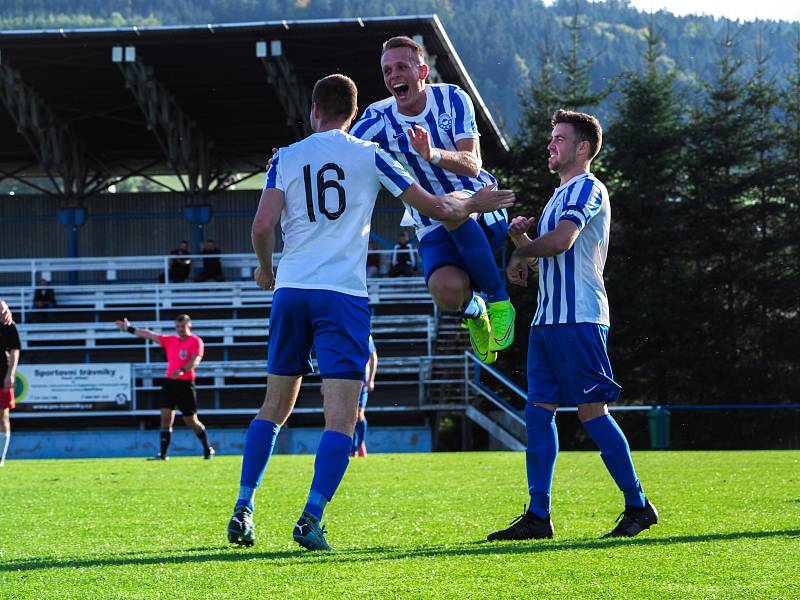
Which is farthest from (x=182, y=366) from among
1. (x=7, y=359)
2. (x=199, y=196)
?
(x=199, y=196)

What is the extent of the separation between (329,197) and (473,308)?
1311 mm

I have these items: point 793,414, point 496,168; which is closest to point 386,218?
point 496,168

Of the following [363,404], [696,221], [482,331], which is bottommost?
[363,404]

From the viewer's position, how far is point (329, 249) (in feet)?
18.0

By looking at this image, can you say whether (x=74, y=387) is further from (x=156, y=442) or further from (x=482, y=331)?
(x=482, y=331)

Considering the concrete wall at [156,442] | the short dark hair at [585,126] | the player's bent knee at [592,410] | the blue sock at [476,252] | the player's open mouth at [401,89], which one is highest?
the player's open mouth at [401,89]

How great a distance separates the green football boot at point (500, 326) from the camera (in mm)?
6434

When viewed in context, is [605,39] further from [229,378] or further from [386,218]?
[229,378]

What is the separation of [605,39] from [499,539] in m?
131

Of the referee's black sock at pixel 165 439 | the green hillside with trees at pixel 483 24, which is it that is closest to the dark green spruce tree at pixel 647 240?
the referee's black sock at pixel 165 439

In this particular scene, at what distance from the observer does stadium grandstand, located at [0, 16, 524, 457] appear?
24266 millimetres

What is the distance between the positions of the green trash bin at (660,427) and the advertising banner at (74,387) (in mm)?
10489

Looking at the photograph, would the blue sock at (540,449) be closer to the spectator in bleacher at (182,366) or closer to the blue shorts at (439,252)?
the blue shorts at (439,252)

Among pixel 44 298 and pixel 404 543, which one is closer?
pixel 404 543
